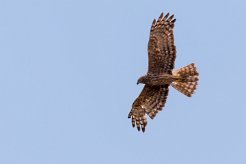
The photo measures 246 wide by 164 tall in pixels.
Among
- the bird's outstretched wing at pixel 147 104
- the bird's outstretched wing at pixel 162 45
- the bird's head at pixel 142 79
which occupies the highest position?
the bird's outstretched wing at pixel 162 45

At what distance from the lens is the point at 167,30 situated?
26.4 m

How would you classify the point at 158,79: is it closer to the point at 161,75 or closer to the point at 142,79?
the point at 161,75

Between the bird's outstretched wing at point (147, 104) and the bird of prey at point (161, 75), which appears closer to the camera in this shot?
the bird of prey at point (161, 75)

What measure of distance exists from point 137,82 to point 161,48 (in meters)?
1.54

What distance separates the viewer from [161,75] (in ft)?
87.5

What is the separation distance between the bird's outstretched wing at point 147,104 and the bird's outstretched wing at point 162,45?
111 cm

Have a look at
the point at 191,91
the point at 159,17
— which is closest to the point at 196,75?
the point at 191,91

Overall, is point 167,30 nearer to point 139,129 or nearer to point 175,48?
point 175,48

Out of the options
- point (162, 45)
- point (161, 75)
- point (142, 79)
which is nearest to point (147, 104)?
point (142, 79)

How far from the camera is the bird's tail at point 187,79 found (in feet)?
87.8

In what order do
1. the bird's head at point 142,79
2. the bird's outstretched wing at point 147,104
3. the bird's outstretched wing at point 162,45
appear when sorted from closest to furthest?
the bird's outstretched wing at point 162,45, the bird's head at point 142,79, the bird's outstretched wing at point 147,104

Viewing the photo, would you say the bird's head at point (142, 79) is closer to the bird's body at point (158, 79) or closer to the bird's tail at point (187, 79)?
the bird's body at point (158, 79)

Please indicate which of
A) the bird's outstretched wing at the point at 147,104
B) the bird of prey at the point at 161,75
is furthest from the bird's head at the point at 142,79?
the bird's outstretched wing at the point at 147,104

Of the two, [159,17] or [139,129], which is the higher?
[159,17]
